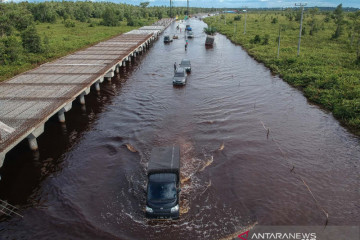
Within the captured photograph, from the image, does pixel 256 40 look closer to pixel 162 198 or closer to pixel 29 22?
pixel 29 22

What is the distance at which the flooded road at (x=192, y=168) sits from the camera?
49.3 ft

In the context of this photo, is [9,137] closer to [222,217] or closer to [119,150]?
[119,150]

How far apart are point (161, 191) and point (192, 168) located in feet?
15.6

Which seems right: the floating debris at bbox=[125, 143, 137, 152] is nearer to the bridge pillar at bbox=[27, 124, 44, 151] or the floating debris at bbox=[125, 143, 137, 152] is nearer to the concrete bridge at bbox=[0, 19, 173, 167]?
the concrete bridge at bbox=[0, 19, 173, 167]

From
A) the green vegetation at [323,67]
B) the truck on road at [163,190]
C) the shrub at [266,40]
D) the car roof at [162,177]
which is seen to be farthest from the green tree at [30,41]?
the shrub at [266,40]

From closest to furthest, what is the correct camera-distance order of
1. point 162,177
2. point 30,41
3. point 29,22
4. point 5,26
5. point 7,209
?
1. point 162,177
2. point 7,209
3. point 30,41
4. point 5,26
5. point 29,22

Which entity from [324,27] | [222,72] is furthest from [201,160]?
[324,27]

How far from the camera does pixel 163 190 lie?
594 inches

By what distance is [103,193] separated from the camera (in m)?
17.2

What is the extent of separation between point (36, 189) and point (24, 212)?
211 cm

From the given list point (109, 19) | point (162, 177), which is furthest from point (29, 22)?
point (162, 177)

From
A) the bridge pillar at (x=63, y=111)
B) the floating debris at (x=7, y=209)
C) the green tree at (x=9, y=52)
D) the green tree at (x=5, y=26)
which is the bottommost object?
the floating debris at (x=7, y=209)

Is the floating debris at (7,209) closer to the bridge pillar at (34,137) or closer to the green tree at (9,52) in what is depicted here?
the bridge pillar at (34,137)

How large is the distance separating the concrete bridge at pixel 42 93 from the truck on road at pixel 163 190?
9057 mm
